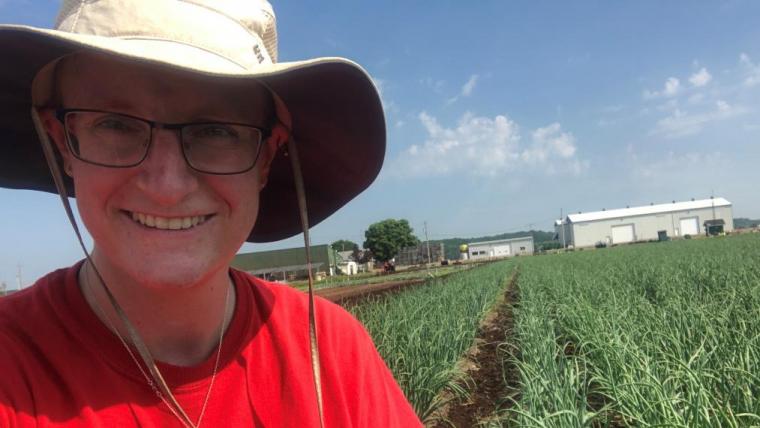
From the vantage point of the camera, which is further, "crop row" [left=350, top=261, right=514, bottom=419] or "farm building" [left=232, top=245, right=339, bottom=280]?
"farm building" [left=232, top=245, right=339, bottom=280]

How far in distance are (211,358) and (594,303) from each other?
5190mm

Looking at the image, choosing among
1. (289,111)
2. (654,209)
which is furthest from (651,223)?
(289,111)

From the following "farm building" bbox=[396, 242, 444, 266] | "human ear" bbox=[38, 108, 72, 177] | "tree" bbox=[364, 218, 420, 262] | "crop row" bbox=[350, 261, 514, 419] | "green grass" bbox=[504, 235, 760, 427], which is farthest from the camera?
"tree" bbox=[364, 218, 420, 262]

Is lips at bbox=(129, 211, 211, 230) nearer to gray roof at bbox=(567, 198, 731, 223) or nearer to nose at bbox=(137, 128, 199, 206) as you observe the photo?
nose at bbox=(137, 128, 199, 206)

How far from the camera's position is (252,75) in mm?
793

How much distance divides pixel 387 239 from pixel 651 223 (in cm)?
3304

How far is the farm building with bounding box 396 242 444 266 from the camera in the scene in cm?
5793

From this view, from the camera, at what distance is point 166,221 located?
814mm

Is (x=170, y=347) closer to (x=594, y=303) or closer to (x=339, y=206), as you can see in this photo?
(x=339, y=206)

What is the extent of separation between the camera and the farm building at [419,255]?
57928mm

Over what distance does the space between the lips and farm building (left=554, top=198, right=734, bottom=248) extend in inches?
2668

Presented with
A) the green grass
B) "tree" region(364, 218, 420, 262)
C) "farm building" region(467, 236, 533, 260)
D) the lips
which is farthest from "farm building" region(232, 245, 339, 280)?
the lips

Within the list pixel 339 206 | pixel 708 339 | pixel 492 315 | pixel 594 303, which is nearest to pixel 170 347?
pixel 339 206

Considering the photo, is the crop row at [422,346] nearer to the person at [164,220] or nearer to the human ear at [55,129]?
the person at [164,220]
